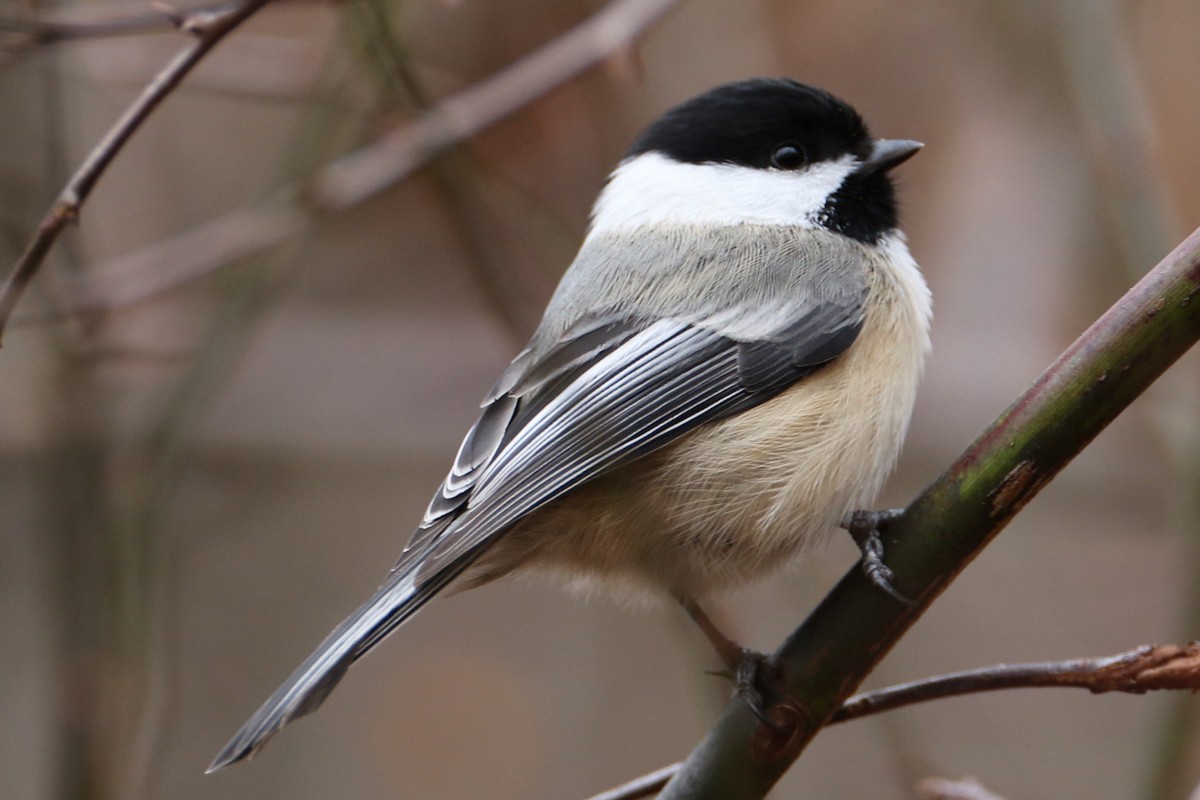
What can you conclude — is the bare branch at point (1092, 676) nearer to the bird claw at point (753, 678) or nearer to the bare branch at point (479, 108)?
the bird claw at point (753, 678)

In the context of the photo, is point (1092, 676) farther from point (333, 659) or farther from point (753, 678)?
point (333, 659)

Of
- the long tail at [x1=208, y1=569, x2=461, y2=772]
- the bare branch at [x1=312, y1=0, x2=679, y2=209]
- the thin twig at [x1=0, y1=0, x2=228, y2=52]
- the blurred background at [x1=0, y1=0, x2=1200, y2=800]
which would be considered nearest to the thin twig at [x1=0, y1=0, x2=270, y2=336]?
the thin twig at [x1=0, y1=0, x2=228, y2=52]

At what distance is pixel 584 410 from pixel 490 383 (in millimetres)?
1423

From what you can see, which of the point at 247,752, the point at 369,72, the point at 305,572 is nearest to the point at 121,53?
the point at 369,72

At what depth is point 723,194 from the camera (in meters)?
1.53

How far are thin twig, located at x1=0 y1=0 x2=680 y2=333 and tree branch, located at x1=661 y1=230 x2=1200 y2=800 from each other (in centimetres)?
87

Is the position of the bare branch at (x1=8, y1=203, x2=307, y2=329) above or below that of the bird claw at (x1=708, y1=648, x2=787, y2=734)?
above

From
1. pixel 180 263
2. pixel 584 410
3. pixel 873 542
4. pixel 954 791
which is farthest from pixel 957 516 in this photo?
pixel 180 263

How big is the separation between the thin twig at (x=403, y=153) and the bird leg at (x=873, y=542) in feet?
Answer: 2.49

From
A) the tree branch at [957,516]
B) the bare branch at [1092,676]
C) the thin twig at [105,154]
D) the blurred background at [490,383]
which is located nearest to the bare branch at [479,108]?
the blurred background at [490,383]

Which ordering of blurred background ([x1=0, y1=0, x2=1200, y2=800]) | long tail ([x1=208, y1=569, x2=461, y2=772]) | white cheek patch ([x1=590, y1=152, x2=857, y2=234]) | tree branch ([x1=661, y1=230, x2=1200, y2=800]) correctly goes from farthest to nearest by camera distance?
blurred background ([x1=0, y1=0, x2=1200, y2=800]), white cheek patch ([x1=590, y1=152, x2=857, y2=234]), long tail ([x1=208, y1=569, x2=461, y2=772]), tree branch ([x1=661, y1=230, x2=1200, y2=800])

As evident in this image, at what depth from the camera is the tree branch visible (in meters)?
0.85

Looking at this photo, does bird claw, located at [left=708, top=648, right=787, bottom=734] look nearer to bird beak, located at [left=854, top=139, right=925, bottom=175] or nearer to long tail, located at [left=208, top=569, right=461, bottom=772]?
long tail, located at [left=208, top=569, right=461, bottom=772]

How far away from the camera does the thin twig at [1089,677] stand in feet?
2.89
